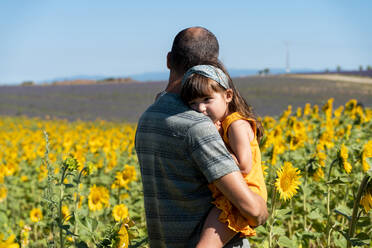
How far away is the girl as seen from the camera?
4.97 ft

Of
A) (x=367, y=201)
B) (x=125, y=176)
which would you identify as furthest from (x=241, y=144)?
(x=125, y=176)

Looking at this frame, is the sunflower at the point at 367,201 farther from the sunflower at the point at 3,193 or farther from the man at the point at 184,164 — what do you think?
the sunflower at the point at 3,193

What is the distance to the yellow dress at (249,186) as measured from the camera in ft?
4.92

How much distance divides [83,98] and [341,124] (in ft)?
70.4

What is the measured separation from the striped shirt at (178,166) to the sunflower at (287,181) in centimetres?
45

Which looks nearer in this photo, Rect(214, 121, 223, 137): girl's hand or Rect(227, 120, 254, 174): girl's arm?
Rect(227, 120, 254, 174): girl's arm

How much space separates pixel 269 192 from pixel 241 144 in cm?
175

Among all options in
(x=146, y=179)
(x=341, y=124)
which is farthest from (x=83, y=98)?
(x=146, y=179)

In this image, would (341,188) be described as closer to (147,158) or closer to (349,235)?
(349,235)

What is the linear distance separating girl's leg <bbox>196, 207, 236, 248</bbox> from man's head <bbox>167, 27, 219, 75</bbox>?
1.63ft

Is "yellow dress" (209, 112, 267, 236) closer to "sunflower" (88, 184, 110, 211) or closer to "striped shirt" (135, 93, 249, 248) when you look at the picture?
"striped shirt" (135, 93, 249, 248)

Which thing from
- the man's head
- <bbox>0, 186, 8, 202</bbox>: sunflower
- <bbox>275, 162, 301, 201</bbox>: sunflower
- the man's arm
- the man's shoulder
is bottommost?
<bbox>0, 186, 8, 202</bbox>: sunflower

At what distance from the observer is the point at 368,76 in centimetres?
3759

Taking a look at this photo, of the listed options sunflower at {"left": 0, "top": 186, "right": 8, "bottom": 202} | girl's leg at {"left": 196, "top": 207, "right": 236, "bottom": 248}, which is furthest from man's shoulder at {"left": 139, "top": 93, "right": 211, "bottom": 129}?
sunflower at {"left": 0, "top": 186, "right": 8, "bottom": 202}
